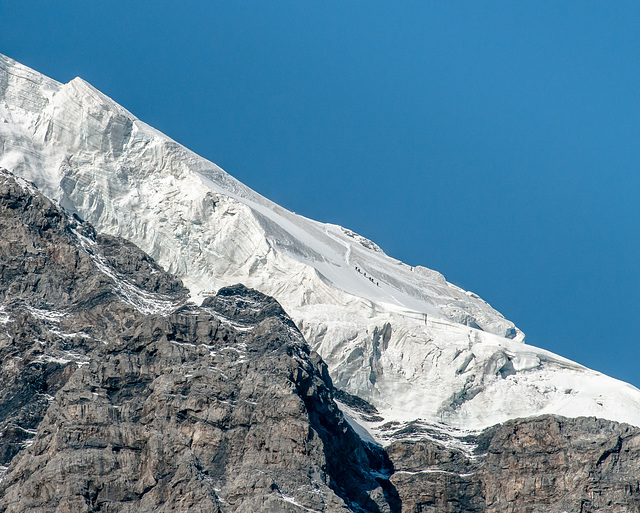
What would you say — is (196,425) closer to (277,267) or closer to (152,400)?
(152,400)

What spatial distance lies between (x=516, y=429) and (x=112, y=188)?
188 feet

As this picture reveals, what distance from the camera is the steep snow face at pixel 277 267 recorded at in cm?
15912

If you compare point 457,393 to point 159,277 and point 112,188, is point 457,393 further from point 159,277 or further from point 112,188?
point 112,188

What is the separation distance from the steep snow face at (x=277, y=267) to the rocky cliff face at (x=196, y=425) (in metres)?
7.37

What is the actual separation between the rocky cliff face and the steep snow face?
24.2 ft

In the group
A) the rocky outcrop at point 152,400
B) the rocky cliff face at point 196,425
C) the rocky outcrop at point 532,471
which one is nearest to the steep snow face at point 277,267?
the rocky cliff face at point 196,425

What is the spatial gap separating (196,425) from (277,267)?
148 ft

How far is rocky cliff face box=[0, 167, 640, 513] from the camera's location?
123 metres

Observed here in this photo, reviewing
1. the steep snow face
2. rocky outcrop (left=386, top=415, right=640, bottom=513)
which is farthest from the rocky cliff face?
the steep snow face

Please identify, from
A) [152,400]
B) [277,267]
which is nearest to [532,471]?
[152,400]

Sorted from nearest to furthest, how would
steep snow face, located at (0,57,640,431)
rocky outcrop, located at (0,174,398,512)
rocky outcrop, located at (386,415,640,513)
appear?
rocky outcrop, located at (0,174,398,512)
rocky outcrop, located at (386,415,640,513)
steep snow face, located at (0,57,640,431)

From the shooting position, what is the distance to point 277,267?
172m

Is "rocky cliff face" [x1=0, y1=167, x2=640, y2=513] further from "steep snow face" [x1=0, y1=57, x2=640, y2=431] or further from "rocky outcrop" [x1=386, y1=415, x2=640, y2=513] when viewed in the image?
"steep snow face" [x1=0, y1=57, x2=640, y2=431]

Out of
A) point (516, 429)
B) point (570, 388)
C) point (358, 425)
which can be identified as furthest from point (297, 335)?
point (570, 388)
